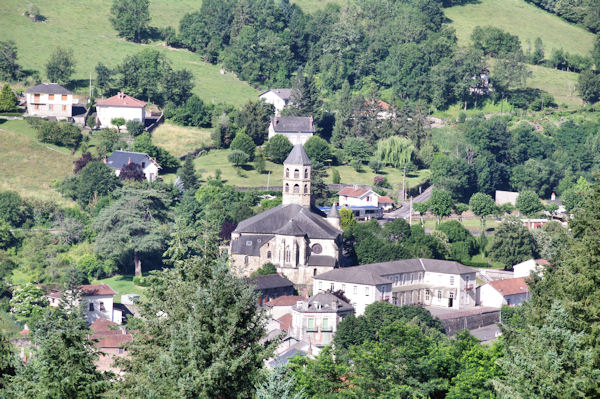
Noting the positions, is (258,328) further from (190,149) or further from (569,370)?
(190,149)

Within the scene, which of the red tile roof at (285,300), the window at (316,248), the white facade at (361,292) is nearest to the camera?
the red tile roof at (285,300)

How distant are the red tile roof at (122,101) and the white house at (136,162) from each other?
1211cm

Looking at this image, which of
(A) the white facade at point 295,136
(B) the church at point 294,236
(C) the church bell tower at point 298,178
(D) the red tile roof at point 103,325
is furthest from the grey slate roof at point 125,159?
(D) the red tile roof at point 103,325

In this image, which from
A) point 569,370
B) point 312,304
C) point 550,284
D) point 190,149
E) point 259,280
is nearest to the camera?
point 569,370

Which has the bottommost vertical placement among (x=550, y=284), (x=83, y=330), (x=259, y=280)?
(x=259, y=280)

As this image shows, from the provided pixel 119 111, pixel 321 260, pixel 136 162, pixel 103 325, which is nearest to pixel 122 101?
pixel 119 111

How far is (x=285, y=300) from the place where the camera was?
7512cm

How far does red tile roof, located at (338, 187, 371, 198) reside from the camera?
101062 mm

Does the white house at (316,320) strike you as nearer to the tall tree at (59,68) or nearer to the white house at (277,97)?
the white house at (277,97)

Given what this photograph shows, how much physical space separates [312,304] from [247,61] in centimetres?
8010

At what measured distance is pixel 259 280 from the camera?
7712cm

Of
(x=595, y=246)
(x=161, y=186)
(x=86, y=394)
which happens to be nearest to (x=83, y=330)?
(x=86, y=394)

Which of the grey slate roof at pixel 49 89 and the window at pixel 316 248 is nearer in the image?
the window at pixel 316 248

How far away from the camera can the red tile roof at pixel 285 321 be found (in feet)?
230
